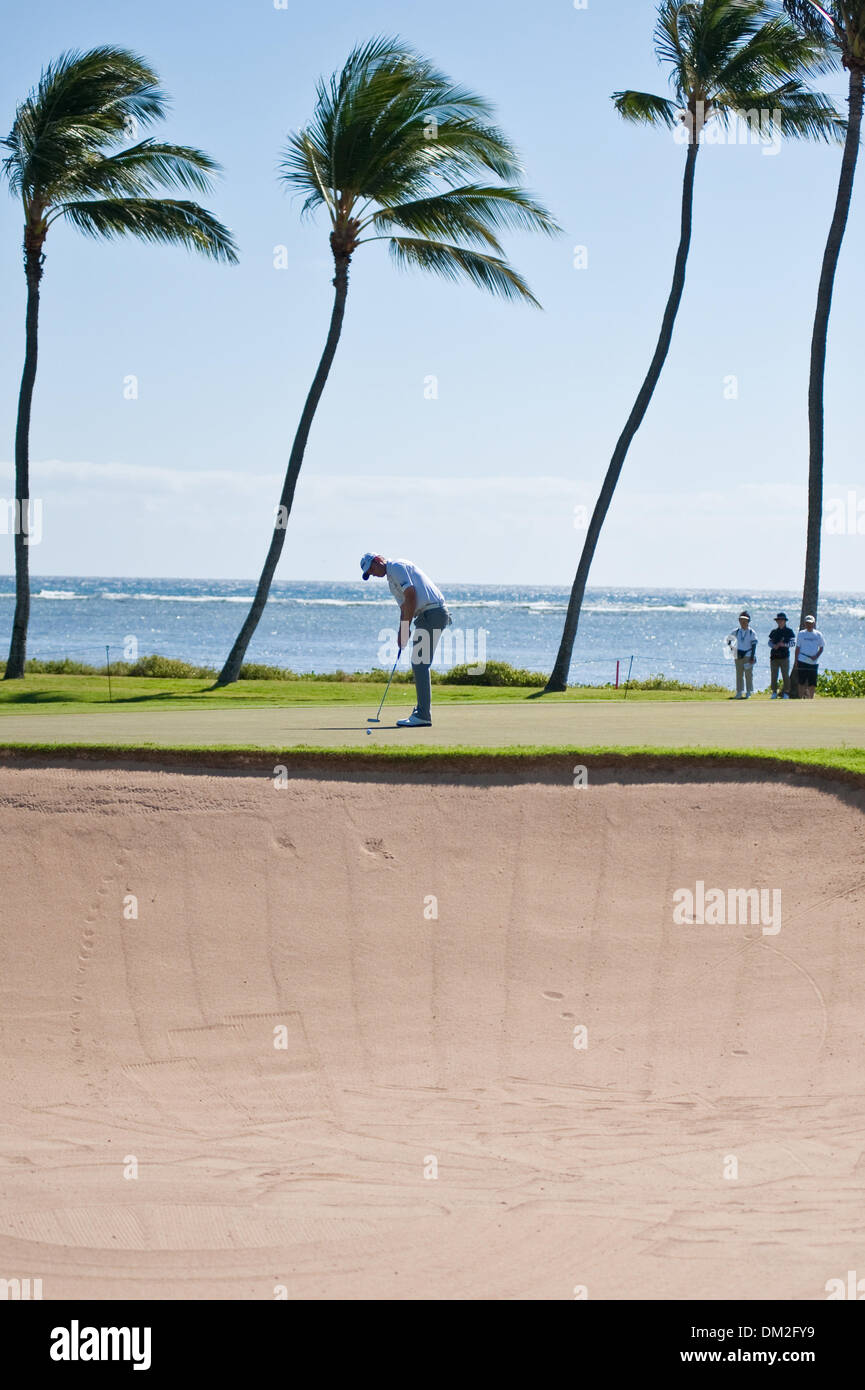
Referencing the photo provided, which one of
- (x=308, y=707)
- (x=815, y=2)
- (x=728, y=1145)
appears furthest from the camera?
(x=815, y=2)

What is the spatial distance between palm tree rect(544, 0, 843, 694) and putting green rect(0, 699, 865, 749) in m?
8.89

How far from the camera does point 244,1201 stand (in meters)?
6.33

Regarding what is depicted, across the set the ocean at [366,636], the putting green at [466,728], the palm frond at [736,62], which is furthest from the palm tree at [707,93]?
the ocean at [366,636]

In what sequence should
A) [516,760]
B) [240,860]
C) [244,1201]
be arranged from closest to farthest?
1. [244,1201]
2. [240,860]
3. [516,760]

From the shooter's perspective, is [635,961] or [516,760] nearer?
[635,961]

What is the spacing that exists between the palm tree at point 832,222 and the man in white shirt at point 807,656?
134cm

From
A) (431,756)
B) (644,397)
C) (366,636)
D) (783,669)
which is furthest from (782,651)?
(366,636)

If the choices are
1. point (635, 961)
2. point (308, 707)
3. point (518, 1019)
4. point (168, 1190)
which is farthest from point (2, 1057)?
point (308, 707)

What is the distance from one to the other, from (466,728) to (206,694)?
9777 mm

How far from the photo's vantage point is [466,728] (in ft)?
45.1

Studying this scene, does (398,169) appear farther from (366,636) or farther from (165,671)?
(366,636)

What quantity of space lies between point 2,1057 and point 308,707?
10333mm

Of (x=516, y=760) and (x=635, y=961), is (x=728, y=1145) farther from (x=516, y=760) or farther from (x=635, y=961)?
(x=516, y=760)

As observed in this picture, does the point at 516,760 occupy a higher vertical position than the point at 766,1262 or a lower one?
higher
